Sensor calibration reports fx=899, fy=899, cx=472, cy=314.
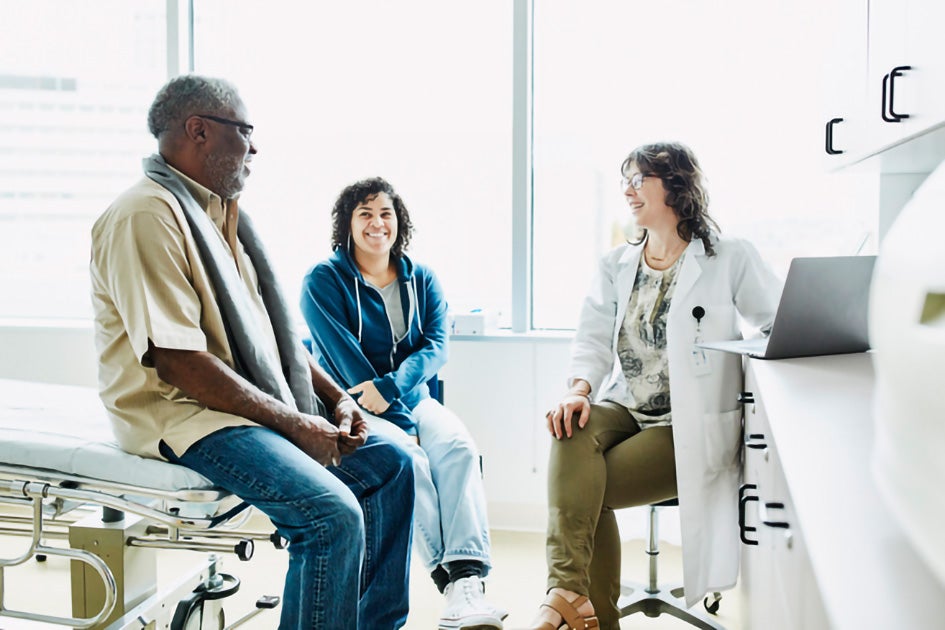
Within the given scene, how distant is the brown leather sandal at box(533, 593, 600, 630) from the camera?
228cm

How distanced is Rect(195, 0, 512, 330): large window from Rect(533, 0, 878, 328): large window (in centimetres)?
18

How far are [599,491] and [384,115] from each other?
1.99 m

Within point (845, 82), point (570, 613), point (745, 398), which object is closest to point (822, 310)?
point (745, 398)

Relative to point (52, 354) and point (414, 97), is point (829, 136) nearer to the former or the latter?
point (414, 97)

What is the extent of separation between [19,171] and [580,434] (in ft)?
9.50

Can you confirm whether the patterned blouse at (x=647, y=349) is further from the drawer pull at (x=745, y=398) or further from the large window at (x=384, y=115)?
the large window at (x=384, y=115)

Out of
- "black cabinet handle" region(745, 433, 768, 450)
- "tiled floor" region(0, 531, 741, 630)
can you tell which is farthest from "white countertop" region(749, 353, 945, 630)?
"tiled floor" region(0, 531, 741, 630)

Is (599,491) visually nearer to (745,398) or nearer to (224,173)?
(745,398)

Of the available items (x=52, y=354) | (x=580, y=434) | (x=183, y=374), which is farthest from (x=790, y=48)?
(x=52, y=354)

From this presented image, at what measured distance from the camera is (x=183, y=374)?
1876mm

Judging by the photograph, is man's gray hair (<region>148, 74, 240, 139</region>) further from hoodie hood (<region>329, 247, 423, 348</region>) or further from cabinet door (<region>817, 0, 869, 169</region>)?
cabinet door (<region>817, 0, 869, 169</region>)

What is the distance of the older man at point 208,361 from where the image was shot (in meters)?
1.87

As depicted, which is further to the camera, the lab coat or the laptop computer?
the lab coat

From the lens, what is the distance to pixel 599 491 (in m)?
2.39
